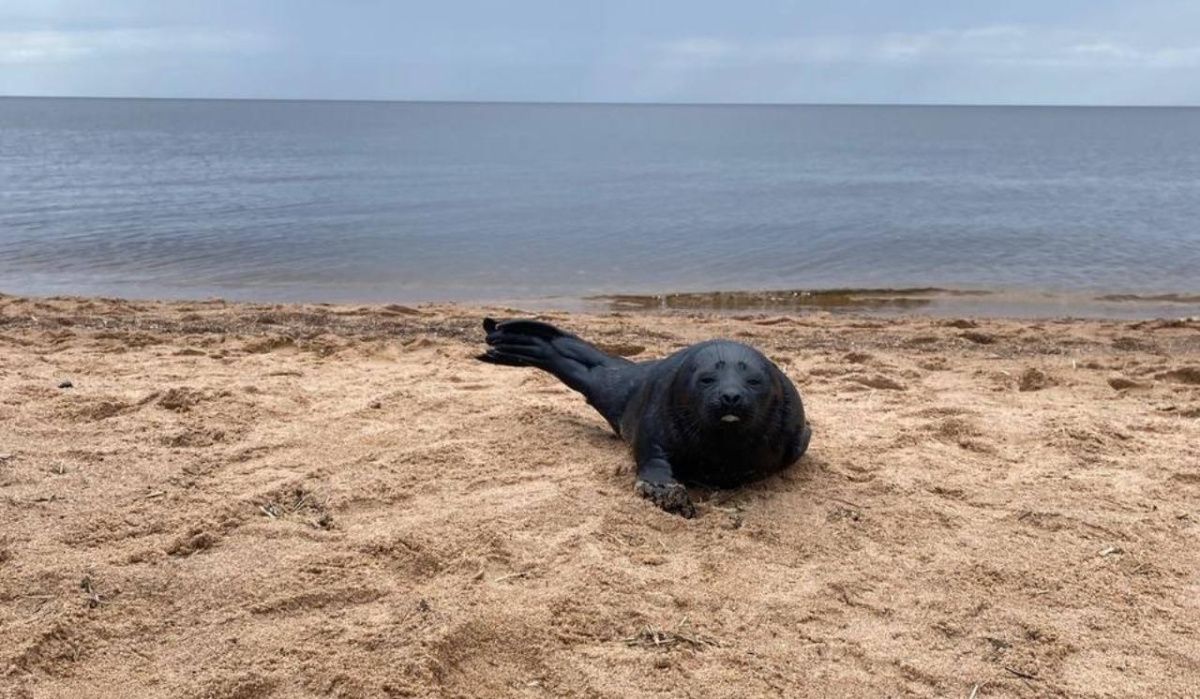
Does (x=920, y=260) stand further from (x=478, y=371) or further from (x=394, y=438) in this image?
(x=394, y=438)

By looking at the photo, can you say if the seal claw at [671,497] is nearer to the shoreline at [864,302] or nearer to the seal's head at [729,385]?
the seal's head at [729,385]

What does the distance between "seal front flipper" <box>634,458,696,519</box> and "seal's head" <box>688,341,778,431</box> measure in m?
0.30

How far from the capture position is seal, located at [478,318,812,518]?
4336 mm

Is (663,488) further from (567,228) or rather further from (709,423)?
(567,228)

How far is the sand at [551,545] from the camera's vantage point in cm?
311

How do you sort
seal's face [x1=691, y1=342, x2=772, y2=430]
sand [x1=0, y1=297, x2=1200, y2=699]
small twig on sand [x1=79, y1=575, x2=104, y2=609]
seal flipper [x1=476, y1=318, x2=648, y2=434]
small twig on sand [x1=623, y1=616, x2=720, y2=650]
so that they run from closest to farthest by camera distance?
sand [x1=0, y1=297, x2=1200, y2=699] < small twig on sand [x1=623, y1=616, x2=720, y2=650] < small twig on sand [x1=79, y1=575, x2=104, y2=609] < seal's face [x1=691, y1=342, x2=772, y2=430] < seal flipper [x1=476, y1=318, x2=648, y2=434]

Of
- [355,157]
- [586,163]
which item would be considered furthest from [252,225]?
[355,157]

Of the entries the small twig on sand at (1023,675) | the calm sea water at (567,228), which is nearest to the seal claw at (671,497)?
the small twig on sand at (1023,675)

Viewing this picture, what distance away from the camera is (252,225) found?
20.6 m

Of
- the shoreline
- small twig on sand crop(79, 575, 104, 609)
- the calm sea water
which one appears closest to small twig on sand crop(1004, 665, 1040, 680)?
small twig on sand crop(79, 575, 104, 609)

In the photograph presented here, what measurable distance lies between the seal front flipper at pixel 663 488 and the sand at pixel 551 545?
3.2 inches

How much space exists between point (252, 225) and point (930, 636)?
19.4m

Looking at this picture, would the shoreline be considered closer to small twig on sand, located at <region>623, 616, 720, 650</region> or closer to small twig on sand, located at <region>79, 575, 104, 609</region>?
small twig on sand, located at <region>79, 575, 104, 609</region>

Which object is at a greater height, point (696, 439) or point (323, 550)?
point (696, 439)
